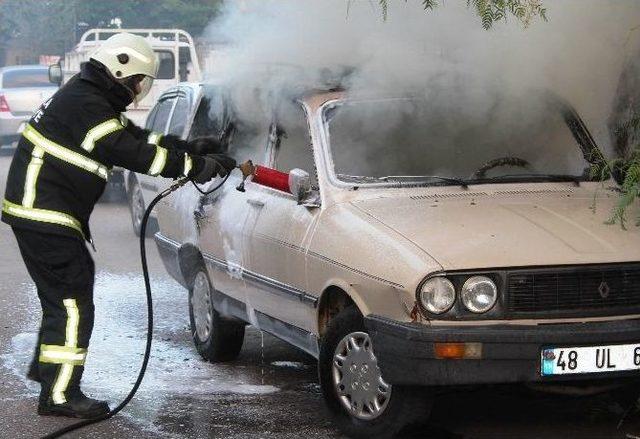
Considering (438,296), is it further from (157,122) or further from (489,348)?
(157,122)

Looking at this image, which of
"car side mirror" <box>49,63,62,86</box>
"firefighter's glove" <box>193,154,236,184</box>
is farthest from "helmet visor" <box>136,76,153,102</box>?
"car side mirror" <box>49,63,62,86</box>

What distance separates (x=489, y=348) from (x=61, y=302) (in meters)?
2.24

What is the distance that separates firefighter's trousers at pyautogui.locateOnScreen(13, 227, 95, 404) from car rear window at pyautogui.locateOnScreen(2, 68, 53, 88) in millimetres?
21405

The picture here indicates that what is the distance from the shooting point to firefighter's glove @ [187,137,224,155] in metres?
7.18

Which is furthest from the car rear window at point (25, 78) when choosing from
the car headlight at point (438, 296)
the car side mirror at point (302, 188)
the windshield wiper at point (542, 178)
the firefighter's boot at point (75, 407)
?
the car headlight at point (438, 296)

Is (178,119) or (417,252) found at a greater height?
(178,119)

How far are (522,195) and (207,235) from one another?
2.04 metres

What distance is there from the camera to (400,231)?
226 inches

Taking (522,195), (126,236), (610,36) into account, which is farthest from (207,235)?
(126,236)

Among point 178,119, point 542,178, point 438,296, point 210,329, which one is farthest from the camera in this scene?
point 178,119

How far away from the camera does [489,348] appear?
17.3 feet

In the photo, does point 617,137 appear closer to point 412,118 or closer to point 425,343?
point 412,118

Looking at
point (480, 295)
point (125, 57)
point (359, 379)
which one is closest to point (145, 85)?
point (125, 57)

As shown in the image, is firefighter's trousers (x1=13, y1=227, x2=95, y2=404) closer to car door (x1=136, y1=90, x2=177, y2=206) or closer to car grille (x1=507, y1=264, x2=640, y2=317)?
car grille (x1=507, y1=264, x2=640, y2=317)
